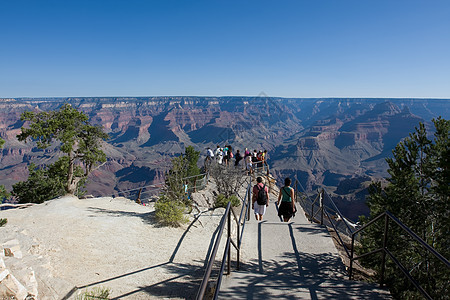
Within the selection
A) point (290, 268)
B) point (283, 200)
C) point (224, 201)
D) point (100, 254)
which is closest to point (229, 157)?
point (224, 201)

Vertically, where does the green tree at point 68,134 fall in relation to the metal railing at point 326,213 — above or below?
above

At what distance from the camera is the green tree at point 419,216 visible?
5852 mm

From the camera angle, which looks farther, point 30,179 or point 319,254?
point 30,179

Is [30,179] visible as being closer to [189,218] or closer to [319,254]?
[189,218]

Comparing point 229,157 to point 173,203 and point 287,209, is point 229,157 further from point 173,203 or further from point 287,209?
point 287,209

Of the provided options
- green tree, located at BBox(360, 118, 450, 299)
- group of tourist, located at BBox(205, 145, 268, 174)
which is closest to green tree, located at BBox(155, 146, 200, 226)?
green tree, located at BBox(360, 118, 450, 299)

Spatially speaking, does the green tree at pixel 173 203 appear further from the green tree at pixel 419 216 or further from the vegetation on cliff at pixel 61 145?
the vegetation on cliff at pixel 61 145

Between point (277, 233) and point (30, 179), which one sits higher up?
point (277, 233)

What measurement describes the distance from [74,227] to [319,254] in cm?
737

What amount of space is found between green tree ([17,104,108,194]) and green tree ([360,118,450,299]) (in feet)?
56.2

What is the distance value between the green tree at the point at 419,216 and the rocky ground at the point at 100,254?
4.69 m

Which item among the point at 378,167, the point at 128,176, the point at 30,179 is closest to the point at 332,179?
the point at 378,167

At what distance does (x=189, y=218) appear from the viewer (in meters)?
10.7

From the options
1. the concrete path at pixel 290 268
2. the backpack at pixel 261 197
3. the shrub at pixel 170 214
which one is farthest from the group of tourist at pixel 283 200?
the shrub at pixel 170 214
